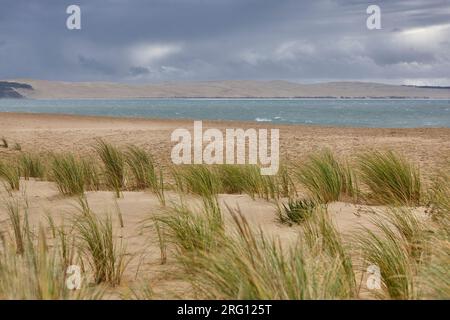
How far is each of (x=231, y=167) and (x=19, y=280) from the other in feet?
18.4

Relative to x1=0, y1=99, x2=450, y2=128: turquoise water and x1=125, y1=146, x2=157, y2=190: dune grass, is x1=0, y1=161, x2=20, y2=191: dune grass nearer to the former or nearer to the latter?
x1=125, y1=146, x2=157, y2=190: dune grass

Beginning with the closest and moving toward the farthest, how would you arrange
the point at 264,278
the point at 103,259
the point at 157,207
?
the point at 264,278, the point at 103,259, the point at 157,207

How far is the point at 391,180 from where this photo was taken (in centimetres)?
758

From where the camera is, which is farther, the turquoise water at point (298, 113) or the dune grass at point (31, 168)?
the turquoise water at point (298, 113)

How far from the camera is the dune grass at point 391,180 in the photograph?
24.4ft

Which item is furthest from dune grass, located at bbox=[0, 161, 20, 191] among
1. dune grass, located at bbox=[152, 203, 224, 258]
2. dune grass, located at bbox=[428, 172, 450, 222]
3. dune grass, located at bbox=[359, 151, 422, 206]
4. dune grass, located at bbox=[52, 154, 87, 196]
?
dune grass, located at bbox=[428, 172, 450, 222]

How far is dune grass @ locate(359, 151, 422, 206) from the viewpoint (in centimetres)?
744

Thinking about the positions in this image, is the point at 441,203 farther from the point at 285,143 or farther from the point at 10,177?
the point at 285,143

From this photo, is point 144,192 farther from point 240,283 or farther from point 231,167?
point 240,283

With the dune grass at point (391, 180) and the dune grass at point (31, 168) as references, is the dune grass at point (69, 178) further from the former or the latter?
the dune grass at point (391, 180)

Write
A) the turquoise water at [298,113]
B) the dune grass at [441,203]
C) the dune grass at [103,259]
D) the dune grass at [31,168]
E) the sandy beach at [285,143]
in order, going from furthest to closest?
the turquoise water at [298,113] < the sandy beach at [285,143] < the dune grass at [31,168] < the dune grass at [441,203] < the dune grass at [103,259]

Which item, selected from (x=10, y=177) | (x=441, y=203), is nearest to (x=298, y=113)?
(x=10, y=177)

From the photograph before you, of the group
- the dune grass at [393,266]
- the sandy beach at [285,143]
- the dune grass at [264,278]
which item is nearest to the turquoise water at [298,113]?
the sandy beach at [285,143]
